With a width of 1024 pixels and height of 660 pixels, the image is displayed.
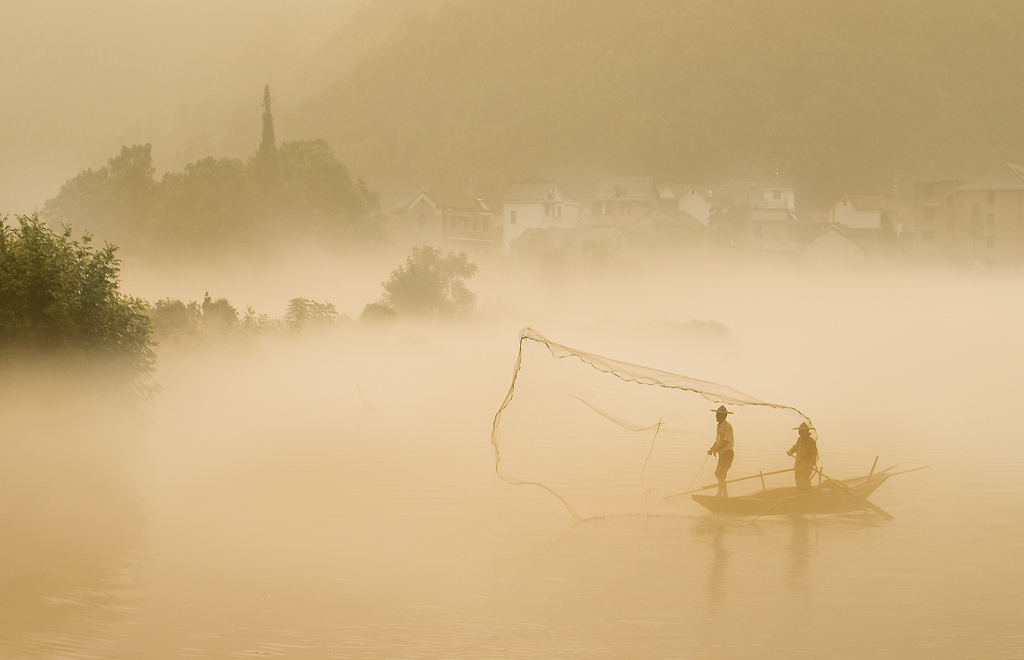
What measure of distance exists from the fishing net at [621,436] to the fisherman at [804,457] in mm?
920

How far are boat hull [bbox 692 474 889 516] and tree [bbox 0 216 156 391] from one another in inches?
596

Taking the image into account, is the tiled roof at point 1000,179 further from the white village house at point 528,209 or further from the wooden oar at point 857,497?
the wooden oar at point 857,497

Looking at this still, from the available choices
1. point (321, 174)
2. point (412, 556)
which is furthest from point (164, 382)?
point (321, 174)

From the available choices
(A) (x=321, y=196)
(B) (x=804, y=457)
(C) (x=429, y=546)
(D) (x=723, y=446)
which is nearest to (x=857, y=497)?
(B) (x=804, y=457)

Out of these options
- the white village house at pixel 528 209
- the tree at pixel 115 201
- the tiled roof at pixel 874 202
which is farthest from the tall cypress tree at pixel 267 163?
the tiled roof at pixel 874 202

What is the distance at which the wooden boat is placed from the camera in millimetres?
23109

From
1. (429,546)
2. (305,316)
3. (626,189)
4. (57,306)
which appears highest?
(626,189)

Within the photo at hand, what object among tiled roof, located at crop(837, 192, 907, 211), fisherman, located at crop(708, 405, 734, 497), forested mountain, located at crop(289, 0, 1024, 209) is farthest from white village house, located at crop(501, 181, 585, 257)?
fisherman, located at crop(708, 405, 734, 497)

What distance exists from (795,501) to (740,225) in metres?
101

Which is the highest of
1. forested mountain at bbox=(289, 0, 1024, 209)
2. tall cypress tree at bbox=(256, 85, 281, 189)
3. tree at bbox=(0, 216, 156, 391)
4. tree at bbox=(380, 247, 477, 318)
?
forested mountain at bbox=(289, 0, 1024, 209)

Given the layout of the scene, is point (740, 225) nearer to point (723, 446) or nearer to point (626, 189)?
point (626, 189)

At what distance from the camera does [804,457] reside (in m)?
23.0

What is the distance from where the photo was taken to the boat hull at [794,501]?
75.8 ft

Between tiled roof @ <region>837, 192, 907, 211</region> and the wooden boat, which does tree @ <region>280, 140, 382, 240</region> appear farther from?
the wooden boat
